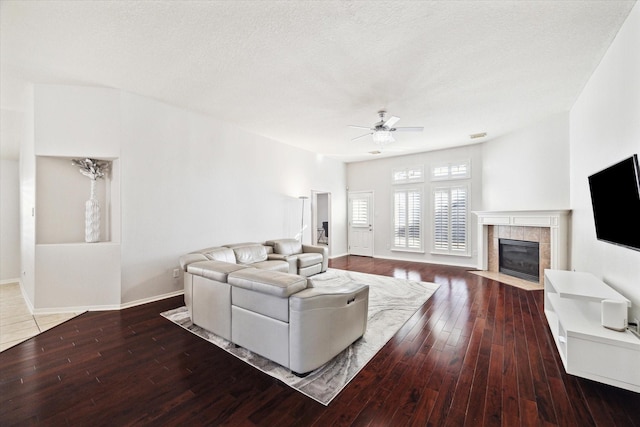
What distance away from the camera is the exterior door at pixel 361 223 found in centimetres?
861

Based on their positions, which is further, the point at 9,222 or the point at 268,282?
the point at 9,222

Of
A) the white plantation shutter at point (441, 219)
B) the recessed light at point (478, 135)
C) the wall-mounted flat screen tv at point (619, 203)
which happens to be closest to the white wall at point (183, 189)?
the white plantation shutter at point (441, 219)

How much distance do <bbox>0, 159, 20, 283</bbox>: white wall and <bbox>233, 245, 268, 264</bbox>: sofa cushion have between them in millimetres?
4814

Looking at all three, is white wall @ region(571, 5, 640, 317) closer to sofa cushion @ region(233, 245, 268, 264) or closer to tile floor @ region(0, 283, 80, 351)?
sofa cushion @ region(233, 245, 268, 264)

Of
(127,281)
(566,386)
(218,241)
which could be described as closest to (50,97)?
(127,281)

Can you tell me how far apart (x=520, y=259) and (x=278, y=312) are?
5.61m

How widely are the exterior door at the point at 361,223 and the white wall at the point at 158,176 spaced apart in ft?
12.3

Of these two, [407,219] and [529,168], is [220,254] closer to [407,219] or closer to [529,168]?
[407,219]

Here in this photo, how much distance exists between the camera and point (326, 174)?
823 centimetres

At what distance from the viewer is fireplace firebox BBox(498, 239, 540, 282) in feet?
17.2

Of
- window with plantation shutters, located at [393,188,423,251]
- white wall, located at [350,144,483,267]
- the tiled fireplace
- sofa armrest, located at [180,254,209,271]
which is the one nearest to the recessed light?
white wall, located at [350,144,483,267]

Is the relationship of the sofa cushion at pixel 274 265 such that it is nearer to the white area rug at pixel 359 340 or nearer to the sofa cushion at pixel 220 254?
the sofa cushion at pixel 220 254

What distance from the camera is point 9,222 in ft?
18.6

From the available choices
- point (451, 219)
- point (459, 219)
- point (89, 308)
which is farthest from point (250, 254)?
point (459, 219)
